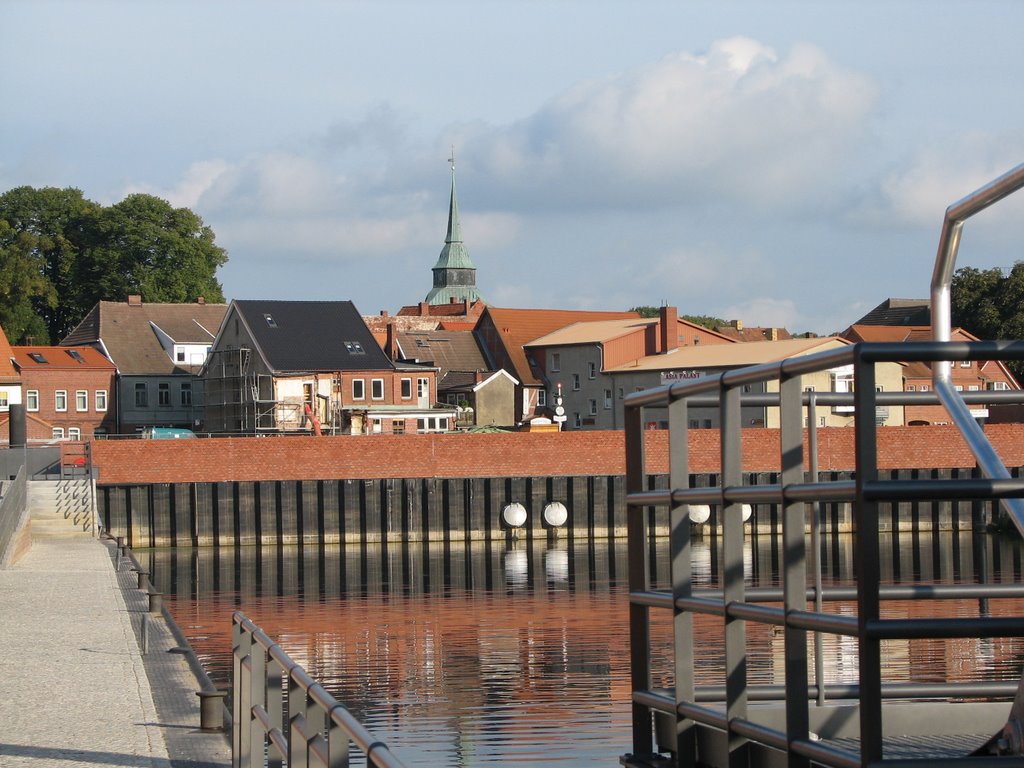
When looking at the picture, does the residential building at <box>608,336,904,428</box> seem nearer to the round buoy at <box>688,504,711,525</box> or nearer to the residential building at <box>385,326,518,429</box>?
the residential building at <box>385,326,518,429</box>

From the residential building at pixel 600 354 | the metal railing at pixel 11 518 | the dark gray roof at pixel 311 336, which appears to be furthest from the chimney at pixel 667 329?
the metal railing at pixel 11 518

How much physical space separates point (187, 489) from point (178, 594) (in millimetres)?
15820

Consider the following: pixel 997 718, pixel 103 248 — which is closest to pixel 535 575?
pixel 997 718

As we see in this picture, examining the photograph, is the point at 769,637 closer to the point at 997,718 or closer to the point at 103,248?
the point at 997,718

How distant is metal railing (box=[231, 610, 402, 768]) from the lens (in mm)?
3928

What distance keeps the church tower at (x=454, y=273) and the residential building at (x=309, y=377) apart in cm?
8432

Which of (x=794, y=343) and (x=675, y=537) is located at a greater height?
(x=794, y=343)

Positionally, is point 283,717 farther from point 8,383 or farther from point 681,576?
point 8,383

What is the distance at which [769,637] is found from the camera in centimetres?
2034

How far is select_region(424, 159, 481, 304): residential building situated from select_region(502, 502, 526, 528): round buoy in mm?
111964

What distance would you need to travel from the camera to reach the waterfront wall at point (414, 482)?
1781 inches

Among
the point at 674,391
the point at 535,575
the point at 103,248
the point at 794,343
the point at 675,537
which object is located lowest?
the point at 535,575

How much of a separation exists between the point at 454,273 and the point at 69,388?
8753cm

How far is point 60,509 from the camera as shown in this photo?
38.4 metres
